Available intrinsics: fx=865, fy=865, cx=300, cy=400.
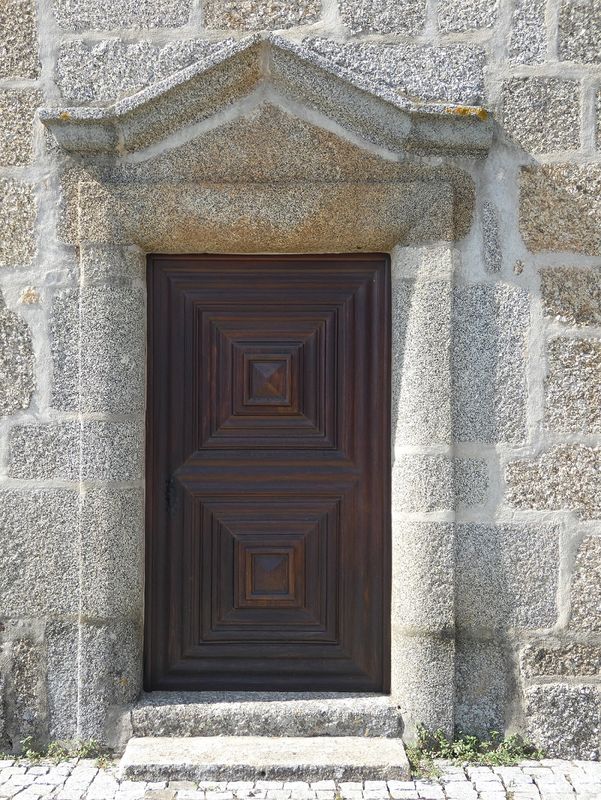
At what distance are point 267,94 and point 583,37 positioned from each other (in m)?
1.20

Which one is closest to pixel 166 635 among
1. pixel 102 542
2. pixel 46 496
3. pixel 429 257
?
pixel 102 542

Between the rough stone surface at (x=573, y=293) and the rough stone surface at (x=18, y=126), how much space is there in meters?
2.00

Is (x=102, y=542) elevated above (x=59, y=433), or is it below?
below

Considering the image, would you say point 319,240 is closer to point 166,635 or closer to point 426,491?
point 426,491

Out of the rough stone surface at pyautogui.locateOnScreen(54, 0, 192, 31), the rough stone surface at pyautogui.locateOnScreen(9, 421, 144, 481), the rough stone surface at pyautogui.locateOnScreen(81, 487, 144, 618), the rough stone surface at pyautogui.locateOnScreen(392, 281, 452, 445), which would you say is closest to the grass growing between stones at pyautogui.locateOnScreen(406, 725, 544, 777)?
the rough stone surface at pyautogui.locateOnScreen(392, 281, 452, 445)

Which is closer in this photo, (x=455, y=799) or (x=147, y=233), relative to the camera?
(x=455, y=799)

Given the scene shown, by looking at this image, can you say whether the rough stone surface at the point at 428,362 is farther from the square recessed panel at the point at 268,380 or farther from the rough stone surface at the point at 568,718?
Answer: the rough stone surface at the point at 568,718

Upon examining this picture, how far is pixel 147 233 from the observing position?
324 cm

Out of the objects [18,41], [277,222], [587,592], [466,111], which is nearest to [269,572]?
[587,592]

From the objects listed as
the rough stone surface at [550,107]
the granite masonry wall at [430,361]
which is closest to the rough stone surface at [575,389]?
the granite masonry wall at [430,361]

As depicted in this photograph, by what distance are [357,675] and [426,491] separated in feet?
2.64

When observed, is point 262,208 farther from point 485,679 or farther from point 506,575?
point 485,679

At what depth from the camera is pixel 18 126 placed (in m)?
3.27

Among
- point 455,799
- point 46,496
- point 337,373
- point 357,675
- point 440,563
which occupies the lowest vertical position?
point 455,799
